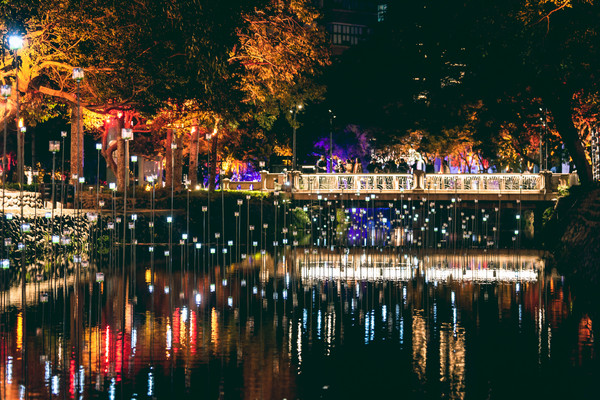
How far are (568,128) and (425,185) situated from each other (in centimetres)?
2035

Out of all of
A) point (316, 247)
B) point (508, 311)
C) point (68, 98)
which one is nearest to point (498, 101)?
point (316, 247)

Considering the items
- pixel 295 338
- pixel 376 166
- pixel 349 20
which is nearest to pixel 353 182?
pixel 376 166

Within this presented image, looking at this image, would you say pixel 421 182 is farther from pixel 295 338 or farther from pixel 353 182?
pixel 295 338

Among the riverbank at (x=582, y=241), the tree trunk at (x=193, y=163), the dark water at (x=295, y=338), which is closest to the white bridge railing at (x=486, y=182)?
the tree trunk at (x=193, y=163)

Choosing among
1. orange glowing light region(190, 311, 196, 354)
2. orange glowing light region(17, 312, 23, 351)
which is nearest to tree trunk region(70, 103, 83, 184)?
orange glowing light region(17, 312, 23, 351)

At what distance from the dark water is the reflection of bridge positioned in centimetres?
3107

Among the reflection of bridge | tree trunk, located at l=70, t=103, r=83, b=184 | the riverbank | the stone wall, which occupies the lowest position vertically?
the riverbank

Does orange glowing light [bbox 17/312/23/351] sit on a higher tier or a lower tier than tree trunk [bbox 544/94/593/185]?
lower

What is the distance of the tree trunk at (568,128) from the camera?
36.4m

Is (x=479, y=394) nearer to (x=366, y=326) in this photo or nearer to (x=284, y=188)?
(x=366, y=326)

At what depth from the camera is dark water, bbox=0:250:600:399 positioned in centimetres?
1136

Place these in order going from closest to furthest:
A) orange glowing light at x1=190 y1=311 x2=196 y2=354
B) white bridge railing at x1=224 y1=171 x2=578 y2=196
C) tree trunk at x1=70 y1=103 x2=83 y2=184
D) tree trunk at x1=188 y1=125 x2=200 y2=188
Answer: orange glowing light at x1=190 y1=311 x2=196 y2=354 < tree trunk at x1=70 y1=103 x2=83 y2=184 < tree trunk at x1=188 y1=125 x2=200 y2=188 < white bridge railing at x1=224 y1=171 x2=578 y2=196

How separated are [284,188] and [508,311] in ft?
130

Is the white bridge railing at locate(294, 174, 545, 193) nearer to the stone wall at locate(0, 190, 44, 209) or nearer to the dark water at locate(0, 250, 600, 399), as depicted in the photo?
the stone wall at locate(0, 190, 44, 209)
